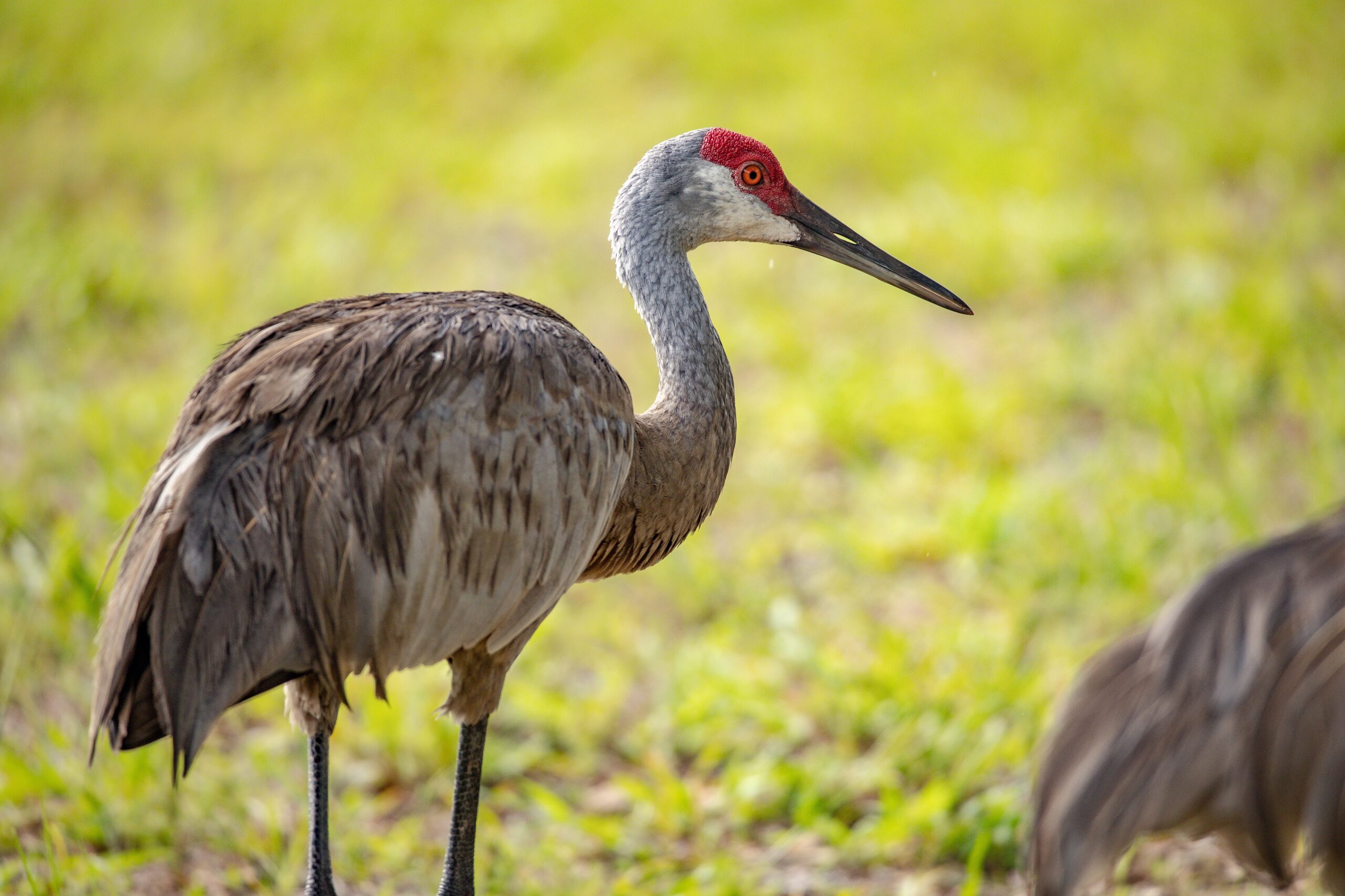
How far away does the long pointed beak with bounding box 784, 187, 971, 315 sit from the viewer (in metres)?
2.95

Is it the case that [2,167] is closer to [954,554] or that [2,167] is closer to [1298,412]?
[954,554]

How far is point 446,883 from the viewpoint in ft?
8.60

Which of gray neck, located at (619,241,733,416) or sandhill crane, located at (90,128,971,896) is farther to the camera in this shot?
gray neck, located at (619,241,733,416)

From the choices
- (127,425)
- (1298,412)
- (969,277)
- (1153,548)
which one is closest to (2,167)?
(127,425)

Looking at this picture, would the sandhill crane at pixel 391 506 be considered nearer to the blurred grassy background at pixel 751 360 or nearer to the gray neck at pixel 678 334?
the gray neck at pixel 678 334

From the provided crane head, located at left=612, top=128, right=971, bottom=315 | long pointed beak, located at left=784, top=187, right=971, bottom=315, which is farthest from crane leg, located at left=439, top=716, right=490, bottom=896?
long pointed beak, located at left=784, top=187, right=971, bottom=315

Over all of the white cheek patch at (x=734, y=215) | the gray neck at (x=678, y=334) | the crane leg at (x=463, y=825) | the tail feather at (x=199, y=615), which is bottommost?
the crane leg at (x=463, y=825)

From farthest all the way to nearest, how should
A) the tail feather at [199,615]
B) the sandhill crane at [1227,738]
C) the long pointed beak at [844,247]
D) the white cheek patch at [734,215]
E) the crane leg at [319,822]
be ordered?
the long pointed beak at [844,247] < the white cheek patch at [734,215] < the crane leg at [319,822] < the tail feather at [199,615] < the sandhill crane at [1227,738]

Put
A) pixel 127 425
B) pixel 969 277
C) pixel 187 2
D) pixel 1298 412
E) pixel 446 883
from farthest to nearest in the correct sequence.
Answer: pixel 187 2 < pixel 969 277 < pixel 1298 412 < pixel 127 425 < pixel 446 883

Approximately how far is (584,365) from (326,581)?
68cm

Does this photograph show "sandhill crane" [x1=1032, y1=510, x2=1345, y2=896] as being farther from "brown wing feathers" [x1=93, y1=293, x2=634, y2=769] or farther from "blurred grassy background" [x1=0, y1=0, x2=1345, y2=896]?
"blurred grassy background" [x1=0, y1=0, x2=1345, y2=896]

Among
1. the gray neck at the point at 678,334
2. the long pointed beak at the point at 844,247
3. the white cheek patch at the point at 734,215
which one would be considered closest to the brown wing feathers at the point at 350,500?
the gray neck at the point at 678,334

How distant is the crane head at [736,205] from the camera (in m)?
2.77

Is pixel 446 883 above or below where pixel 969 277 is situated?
below
